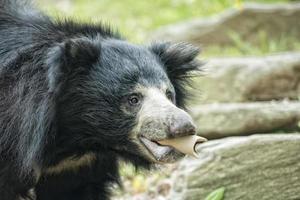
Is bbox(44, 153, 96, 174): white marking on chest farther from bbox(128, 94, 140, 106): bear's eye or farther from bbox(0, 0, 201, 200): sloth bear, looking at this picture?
bbox(128, 94, 140, 106): bear's eye

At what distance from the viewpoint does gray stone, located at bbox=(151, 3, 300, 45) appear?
32.3 ft

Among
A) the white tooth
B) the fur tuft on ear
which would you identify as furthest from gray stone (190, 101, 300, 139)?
the white tooth

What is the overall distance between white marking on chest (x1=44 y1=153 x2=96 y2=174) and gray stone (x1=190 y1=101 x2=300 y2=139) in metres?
1.82

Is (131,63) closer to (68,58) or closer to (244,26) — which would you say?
(68,58)

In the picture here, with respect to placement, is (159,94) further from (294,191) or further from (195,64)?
(294,191)

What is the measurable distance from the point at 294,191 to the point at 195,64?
1.03 meters

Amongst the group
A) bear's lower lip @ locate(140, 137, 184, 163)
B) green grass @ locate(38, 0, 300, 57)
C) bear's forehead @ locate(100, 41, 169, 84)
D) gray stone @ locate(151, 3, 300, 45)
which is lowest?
green grass @ locate(38, 0, 300, 57)

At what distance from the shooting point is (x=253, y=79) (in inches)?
294

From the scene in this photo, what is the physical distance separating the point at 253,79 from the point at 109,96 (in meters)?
3.33

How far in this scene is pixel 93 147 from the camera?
15.0ft

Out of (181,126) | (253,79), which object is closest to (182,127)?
(181,126)

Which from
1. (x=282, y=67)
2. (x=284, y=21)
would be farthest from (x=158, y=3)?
(x=282, y=67)

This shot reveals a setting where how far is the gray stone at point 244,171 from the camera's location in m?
4.93

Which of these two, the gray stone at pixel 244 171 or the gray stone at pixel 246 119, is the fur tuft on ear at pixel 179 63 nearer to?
the gray stone at pixel 244 171
